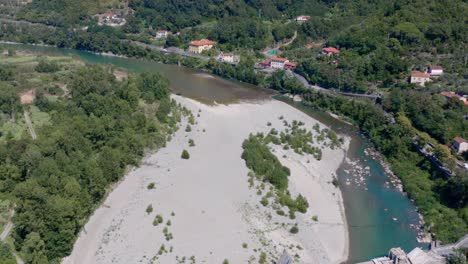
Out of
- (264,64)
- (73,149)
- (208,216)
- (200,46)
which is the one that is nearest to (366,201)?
(208,216)

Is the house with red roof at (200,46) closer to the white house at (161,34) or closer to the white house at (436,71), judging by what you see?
the white house at (161,34)

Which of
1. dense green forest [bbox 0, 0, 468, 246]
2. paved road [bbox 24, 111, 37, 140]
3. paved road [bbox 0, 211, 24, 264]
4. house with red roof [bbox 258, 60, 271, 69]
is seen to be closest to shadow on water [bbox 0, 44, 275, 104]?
dense green forest [bbox 0, 0, 468, 246]

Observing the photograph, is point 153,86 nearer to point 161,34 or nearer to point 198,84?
point 198,84

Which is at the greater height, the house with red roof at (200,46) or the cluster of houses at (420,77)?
the cluster of houses at (420,77)

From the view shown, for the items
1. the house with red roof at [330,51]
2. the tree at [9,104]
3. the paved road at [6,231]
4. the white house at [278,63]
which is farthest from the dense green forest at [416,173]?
the tree at [9,104]

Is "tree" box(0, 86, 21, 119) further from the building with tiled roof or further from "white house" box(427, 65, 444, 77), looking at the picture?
"white house" box(427, 65, 444, 77)

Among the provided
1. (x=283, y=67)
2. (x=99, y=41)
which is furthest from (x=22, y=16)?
(x=283, y=67)
